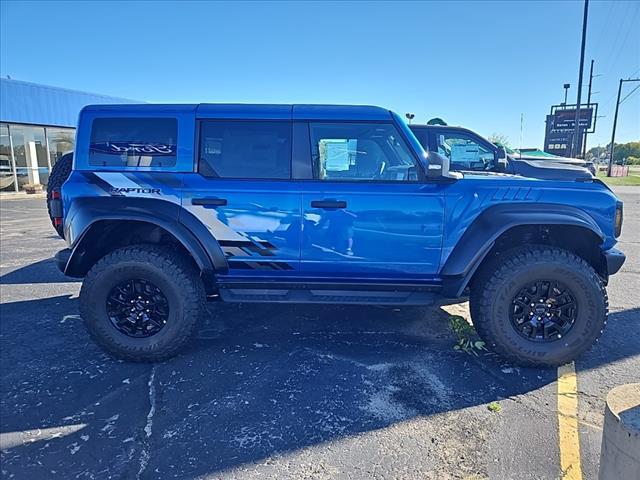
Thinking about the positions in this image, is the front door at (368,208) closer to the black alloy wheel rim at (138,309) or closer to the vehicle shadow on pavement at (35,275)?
the black alloy wheel rim at (138,309)

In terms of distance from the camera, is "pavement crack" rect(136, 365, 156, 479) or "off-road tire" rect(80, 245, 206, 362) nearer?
"pavement crack" rect(136, 365, 156, 479)

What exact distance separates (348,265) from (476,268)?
1.02 m

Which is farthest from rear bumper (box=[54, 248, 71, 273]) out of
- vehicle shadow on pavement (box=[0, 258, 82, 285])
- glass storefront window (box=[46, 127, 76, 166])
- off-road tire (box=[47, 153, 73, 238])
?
glass storefront window (box=[46, 127, 76, 166])

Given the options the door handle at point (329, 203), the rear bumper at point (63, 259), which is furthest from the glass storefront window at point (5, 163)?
the door handle at point (329, 203)

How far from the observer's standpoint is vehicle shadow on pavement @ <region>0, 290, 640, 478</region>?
8.12 feet

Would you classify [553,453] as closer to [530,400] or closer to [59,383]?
[530,400]

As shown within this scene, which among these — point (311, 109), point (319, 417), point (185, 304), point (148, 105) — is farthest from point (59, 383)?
point (311, 109)

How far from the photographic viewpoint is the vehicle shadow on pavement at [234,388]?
247cm

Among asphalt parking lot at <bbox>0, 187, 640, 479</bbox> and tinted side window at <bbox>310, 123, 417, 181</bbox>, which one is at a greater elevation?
tinted side window at <bbox>310, 123, 417, 181</bbox>

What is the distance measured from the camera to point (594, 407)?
114 inches

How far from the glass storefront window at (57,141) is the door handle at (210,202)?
19.8 meters

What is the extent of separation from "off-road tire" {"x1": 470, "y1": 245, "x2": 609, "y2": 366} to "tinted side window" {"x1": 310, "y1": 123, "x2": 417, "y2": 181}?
1187mm

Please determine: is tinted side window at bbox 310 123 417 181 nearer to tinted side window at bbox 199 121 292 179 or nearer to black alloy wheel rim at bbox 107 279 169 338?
tinted side window at bbox 199 121 292 179

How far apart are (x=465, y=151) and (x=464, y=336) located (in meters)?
4.03
